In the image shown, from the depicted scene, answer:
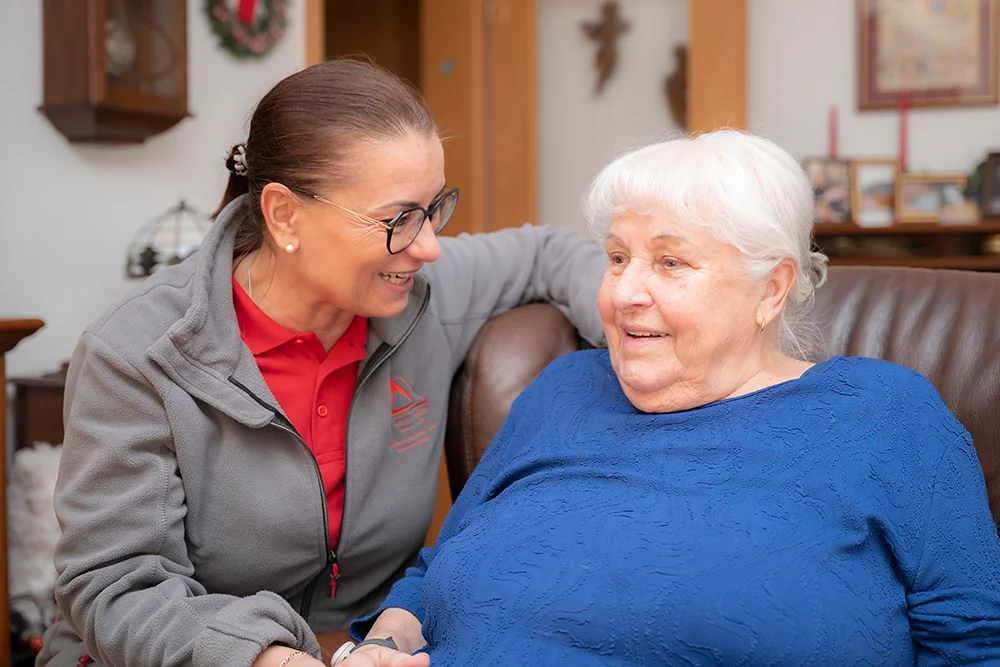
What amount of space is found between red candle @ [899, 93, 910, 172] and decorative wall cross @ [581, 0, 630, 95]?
1204 mm

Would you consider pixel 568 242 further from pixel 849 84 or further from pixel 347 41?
pixel 347 41

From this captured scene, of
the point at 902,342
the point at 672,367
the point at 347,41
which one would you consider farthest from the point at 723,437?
the point at 347,41

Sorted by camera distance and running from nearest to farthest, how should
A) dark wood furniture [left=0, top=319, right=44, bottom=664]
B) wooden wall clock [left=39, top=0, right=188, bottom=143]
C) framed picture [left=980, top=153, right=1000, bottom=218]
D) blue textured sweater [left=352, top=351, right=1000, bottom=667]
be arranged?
blue textured sweater [left=352, top=351, right=1000, bottom=667] < dark wood furniture [left=0, top=319, right=44, bottom=664] < wooden wall clock [left=39, top=0, right=188, bottom=143] < framed picture [left=980, top=153, right=1000, bottom=218]

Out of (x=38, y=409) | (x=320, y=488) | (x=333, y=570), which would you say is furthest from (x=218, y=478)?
(x=38, y=409)

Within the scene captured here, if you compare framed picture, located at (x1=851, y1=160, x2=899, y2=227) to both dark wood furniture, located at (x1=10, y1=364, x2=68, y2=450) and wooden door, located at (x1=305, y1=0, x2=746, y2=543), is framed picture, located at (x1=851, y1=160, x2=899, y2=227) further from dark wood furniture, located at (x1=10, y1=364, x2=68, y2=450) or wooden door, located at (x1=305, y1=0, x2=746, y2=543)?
dark wood furniture, located at (x1=10, y1=364, x2=68, y2=450)

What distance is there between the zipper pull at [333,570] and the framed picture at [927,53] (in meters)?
3.35

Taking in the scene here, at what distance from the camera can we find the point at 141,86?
284 centimetres

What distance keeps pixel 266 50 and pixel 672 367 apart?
8.51 ft

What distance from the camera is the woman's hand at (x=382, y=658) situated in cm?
129

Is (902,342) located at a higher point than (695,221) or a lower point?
lower

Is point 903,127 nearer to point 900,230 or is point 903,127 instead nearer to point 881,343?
point 900,230

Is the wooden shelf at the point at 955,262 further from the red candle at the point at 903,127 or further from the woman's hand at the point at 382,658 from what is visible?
the woman's hand at the point at 382,658

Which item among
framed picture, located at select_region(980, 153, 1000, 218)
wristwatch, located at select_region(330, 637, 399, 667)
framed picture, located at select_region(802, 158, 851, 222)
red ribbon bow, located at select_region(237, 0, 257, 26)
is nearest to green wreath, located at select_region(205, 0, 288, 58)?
red ribbon bow, located at select_region(237, 0, 257, 26)

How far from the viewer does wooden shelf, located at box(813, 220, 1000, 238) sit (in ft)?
12.1
